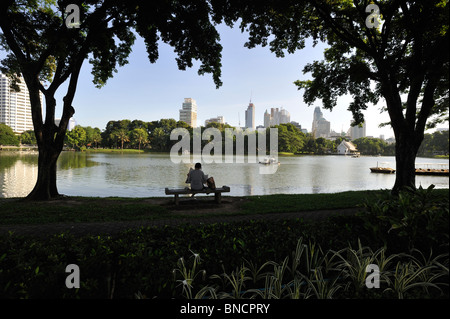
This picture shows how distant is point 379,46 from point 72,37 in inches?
521

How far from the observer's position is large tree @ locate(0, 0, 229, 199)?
9.55m

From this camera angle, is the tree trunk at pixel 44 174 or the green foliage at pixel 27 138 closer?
the tree trunk at pixel 44 174

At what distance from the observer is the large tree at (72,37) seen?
9.55 metres

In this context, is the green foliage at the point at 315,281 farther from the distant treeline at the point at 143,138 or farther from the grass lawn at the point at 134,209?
the distant treeline at the point at 143,138

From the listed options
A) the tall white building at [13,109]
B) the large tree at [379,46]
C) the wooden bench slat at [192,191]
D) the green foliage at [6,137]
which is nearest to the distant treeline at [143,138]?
the green foliage at [6,137]

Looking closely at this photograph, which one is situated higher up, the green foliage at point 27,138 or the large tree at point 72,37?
the green foliage at point 27,138

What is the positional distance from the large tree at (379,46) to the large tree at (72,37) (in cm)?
213

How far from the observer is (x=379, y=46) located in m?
11.2

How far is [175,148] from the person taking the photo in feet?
324

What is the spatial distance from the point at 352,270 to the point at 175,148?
98636 millimetres
